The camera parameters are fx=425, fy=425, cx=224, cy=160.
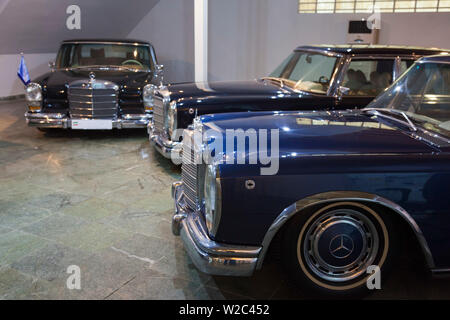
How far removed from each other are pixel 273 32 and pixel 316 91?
17.9ft

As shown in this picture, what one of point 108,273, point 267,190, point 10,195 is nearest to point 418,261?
point 267,190

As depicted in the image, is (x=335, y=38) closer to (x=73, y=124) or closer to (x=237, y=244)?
(x=73, y=124)

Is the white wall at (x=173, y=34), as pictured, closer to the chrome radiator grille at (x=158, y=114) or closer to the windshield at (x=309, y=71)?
the chrome radiator grille at (x=158, y=114)

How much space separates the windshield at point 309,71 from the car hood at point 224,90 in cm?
20

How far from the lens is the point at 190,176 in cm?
299

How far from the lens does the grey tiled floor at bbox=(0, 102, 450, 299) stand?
2.76 m

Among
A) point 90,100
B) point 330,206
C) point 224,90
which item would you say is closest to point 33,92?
point 90,100

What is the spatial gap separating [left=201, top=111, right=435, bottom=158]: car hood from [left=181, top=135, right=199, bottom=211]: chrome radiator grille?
227 millimetres

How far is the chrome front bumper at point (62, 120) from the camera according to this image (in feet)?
21.3

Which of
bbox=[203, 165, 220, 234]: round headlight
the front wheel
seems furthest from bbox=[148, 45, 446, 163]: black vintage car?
the front wheel

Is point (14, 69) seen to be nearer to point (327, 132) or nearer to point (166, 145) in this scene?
point (166, 145)
